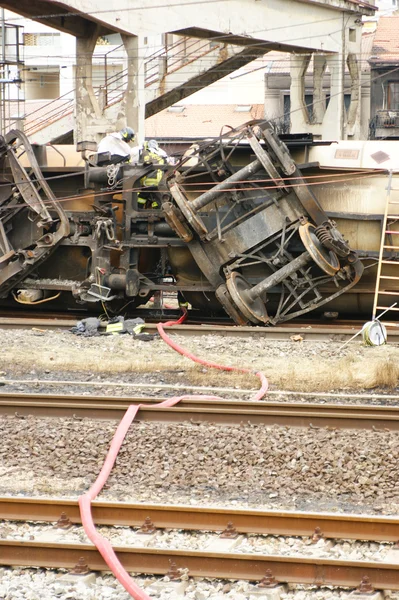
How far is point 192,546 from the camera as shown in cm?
602

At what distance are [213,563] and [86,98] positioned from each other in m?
19.4

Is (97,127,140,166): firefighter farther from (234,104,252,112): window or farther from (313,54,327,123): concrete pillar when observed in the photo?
(234,104,252,112): window

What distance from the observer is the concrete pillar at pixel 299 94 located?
31.0 metres

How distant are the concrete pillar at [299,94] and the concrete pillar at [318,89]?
390 millimetres

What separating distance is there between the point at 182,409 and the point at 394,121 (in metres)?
39.4

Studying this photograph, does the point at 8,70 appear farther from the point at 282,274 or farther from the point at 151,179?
the point at 282,274

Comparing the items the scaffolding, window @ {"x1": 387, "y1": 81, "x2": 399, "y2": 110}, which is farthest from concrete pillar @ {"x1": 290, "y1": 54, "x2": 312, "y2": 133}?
window @ {"x1": 387, "y1": 81, "x2": 399, "y2": 110}

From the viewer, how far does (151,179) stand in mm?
14773

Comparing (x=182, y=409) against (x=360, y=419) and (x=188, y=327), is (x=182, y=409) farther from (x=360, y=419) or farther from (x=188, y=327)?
(x=188, y=327)

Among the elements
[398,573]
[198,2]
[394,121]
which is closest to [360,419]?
[398,573]

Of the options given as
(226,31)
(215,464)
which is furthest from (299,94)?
(215,464)

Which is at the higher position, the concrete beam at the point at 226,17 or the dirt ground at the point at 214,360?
the concrete beam at the point at 226,17

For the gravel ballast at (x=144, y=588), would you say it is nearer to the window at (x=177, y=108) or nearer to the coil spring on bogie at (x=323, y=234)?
the coil spring on bogie at (x=323, y=234)

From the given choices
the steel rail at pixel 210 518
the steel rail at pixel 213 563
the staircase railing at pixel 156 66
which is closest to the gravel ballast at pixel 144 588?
the steel rail at pixel 213 563
